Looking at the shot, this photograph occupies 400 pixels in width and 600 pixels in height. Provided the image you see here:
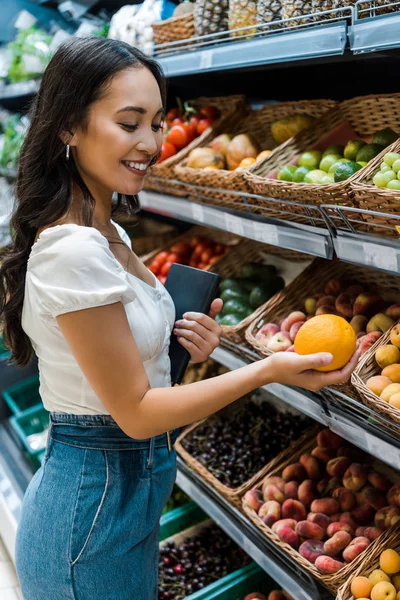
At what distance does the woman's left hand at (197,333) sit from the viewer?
150cm

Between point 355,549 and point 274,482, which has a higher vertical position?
point 355,549

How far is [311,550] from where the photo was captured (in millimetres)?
1622

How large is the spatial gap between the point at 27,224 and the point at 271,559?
116cm

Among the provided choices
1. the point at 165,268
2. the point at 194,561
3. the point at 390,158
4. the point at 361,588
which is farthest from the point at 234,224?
the point at 194,561

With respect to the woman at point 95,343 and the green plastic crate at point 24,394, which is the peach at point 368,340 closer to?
the woman at point 95,343

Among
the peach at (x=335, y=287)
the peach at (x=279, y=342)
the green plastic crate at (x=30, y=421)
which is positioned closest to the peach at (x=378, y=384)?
the peach at (x=279, y=342)

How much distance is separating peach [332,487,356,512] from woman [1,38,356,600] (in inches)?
22.8

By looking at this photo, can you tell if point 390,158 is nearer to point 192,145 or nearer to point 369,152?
point 369,152

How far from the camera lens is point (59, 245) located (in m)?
1.10

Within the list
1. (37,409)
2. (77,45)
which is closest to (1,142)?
(37,409)

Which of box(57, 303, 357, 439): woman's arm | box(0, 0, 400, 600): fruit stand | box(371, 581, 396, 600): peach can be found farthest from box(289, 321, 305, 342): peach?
box(371, 581, 396, 600): peach

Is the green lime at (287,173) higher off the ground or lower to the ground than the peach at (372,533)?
higher

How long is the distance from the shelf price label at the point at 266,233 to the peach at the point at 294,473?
742 millimetres

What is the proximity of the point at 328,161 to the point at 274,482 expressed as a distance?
3.22 ft
